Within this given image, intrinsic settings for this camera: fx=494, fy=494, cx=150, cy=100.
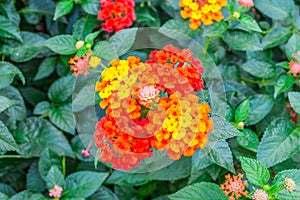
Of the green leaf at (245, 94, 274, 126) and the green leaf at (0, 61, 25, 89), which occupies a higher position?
the green leaf at (0, 61, 25, 89)

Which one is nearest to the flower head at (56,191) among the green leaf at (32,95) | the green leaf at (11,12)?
the green leaf at (32,95)

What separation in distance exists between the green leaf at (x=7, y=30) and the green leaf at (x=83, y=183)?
1.85 ft

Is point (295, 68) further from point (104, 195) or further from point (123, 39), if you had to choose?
point (104, 195)

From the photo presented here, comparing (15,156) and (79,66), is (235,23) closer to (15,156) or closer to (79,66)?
(79,66)

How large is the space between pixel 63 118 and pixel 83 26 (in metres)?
0.36

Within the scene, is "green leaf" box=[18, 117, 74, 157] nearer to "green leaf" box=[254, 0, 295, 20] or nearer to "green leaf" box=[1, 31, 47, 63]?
"green leaf" box=[1, 31, 47, 63]

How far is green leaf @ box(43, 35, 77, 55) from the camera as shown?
5.35 feet

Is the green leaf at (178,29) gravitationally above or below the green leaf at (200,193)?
above

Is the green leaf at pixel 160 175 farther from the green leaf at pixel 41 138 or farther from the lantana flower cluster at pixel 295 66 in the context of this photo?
the lantana flower cluster at pixel 295 66

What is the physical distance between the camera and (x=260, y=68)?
72.2 inches

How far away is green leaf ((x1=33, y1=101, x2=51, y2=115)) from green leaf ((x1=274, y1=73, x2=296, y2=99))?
846 mm

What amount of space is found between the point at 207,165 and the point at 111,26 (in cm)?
62

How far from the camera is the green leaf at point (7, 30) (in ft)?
6.03

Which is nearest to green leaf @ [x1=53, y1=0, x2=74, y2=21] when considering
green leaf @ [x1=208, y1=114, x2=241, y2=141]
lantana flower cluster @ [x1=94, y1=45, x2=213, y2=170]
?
lantana flower cluster @ [x1=94, y1=45, x2=213, y2=170]
